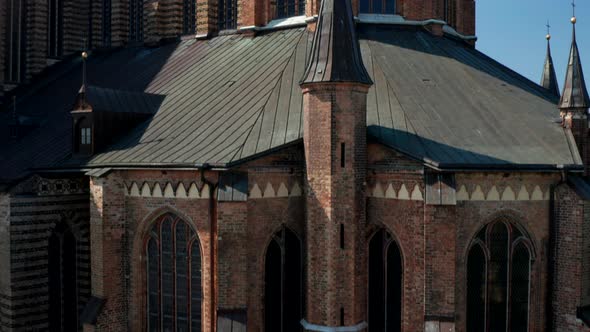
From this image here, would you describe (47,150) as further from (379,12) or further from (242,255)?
(379,12)

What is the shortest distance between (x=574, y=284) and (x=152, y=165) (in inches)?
480

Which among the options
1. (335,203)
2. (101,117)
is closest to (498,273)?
(335,203)

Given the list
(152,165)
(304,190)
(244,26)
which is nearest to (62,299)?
(152,165)

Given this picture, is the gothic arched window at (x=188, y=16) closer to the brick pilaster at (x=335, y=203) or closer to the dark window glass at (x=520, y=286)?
the brick pilaster at (x=335, y=203)

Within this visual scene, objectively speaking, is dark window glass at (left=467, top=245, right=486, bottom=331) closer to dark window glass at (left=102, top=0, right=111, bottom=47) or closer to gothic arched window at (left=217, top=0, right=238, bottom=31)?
gothic arched window at (left=217, top=0, right=238, bottom=31)

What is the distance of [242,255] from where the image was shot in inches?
620

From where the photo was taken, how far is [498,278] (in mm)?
16484

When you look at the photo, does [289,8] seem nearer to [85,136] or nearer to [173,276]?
[85,136]

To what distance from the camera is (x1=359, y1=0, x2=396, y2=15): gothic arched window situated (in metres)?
23.0

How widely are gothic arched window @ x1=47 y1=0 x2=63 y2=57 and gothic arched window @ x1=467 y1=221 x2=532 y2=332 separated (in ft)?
78.9

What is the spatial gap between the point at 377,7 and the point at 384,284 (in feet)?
37.6

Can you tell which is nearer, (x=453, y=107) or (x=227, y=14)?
(x=453, y=107)

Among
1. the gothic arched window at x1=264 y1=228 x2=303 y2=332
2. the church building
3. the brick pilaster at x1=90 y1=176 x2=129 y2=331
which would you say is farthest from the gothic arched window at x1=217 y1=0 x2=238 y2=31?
the gothic arched window at x1=264 y1=228 x2=303 y2=332

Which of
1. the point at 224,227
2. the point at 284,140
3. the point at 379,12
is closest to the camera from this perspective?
the point at 224,227
